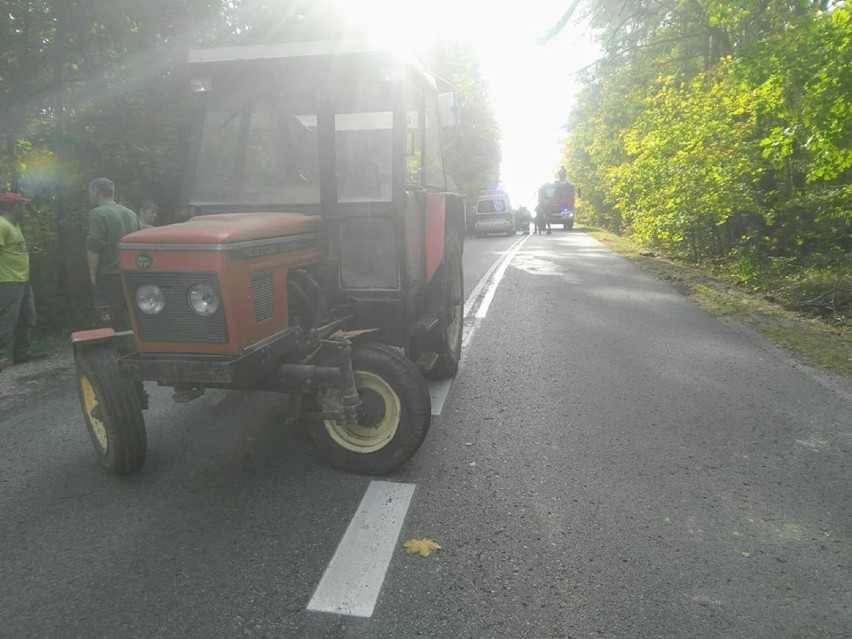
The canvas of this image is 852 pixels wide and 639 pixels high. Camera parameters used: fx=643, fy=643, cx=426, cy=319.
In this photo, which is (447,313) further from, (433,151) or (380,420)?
(380,420)

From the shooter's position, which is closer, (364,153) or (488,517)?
(488,517)

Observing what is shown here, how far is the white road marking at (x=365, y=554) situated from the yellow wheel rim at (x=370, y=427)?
25cm

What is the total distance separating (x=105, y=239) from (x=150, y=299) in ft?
10.6

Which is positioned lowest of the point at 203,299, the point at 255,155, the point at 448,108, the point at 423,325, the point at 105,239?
the point at 423,325

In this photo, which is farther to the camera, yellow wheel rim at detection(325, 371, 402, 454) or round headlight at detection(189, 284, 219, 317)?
yellow wheel rim at detection(325, 371, 402, 454)

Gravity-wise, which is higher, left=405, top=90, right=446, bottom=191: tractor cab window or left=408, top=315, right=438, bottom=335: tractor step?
left=405, top=90, right=446, bottom=191: tractor cab window

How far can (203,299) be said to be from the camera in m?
3.43

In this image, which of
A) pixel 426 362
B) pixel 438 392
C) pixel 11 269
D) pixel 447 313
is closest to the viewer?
pixel 426 362

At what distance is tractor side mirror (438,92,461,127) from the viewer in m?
5.04

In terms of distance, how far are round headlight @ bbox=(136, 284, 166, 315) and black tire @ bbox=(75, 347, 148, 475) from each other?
453 millimetres

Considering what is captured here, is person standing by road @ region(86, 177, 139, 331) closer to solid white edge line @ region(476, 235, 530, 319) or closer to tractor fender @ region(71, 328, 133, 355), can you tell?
tractor fender @ region(71, 328, 133, 355)

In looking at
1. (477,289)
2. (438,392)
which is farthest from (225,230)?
(477,289)

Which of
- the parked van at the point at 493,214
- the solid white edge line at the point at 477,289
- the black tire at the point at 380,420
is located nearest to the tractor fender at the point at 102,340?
the black tire at the point at 380,420

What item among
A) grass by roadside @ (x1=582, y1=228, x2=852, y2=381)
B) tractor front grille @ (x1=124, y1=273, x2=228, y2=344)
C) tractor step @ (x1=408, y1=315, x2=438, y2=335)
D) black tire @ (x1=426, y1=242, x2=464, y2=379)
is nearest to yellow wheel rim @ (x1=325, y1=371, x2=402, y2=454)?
tractor front grille @ (x1=124, y1=273, x2=228, y2=344)
